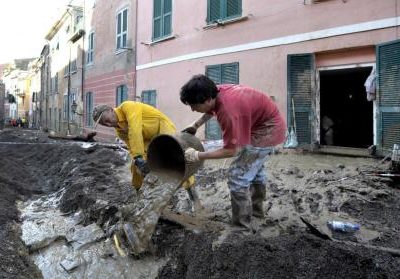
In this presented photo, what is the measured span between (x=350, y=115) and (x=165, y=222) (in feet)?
25.1

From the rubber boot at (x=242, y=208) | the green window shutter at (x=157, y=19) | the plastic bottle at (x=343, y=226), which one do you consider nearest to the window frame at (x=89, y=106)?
the green window shutter at (x=157, y=19)

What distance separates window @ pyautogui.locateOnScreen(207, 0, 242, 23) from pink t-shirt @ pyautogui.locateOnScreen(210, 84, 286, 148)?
6.55 m

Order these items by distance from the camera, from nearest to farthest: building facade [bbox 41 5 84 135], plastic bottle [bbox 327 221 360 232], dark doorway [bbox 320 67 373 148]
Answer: plastic bottle [bbox 327 221 360 232]
dark doorway [bbox 320 67 373 148]
building facade [bbox 41 5 84 135]

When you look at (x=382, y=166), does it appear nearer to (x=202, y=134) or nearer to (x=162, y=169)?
(x=162, y=169)

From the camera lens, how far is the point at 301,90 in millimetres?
8727

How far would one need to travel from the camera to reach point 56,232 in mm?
→ 5574

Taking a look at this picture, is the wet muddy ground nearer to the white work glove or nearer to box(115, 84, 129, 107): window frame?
the white work glove

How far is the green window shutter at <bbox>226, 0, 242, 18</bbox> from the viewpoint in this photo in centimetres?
1025

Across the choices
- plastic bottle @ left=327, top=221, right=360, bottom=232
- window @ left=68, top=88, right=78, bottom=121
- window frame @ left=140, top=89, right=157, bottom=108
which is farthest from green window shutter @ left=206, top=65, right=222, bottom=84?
window @ left=68, top=88, right=78, bottom=121

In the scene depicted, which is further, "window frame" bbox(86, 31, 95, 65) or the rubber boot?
"window frame" bbox(86, 31, 95, 65)

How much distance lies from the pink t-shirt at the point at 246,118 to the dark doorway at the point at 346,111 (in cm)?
Answer: 543

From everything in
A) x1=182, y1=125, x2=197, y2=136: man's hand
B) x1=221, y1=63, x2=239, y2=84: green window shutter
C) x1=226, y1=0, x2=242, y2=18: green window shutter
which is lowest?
x1=182, y1=125, x2=197, y2=136: man's hand

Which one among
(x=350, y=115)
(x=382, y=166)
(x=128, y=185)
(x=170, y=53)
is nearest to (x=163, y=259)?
(x=128, y=185)

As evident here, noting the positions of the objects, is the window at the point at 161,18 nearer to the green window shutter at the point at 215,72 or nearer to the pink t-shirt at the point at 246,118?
the green window shutter at the point at 215,72
